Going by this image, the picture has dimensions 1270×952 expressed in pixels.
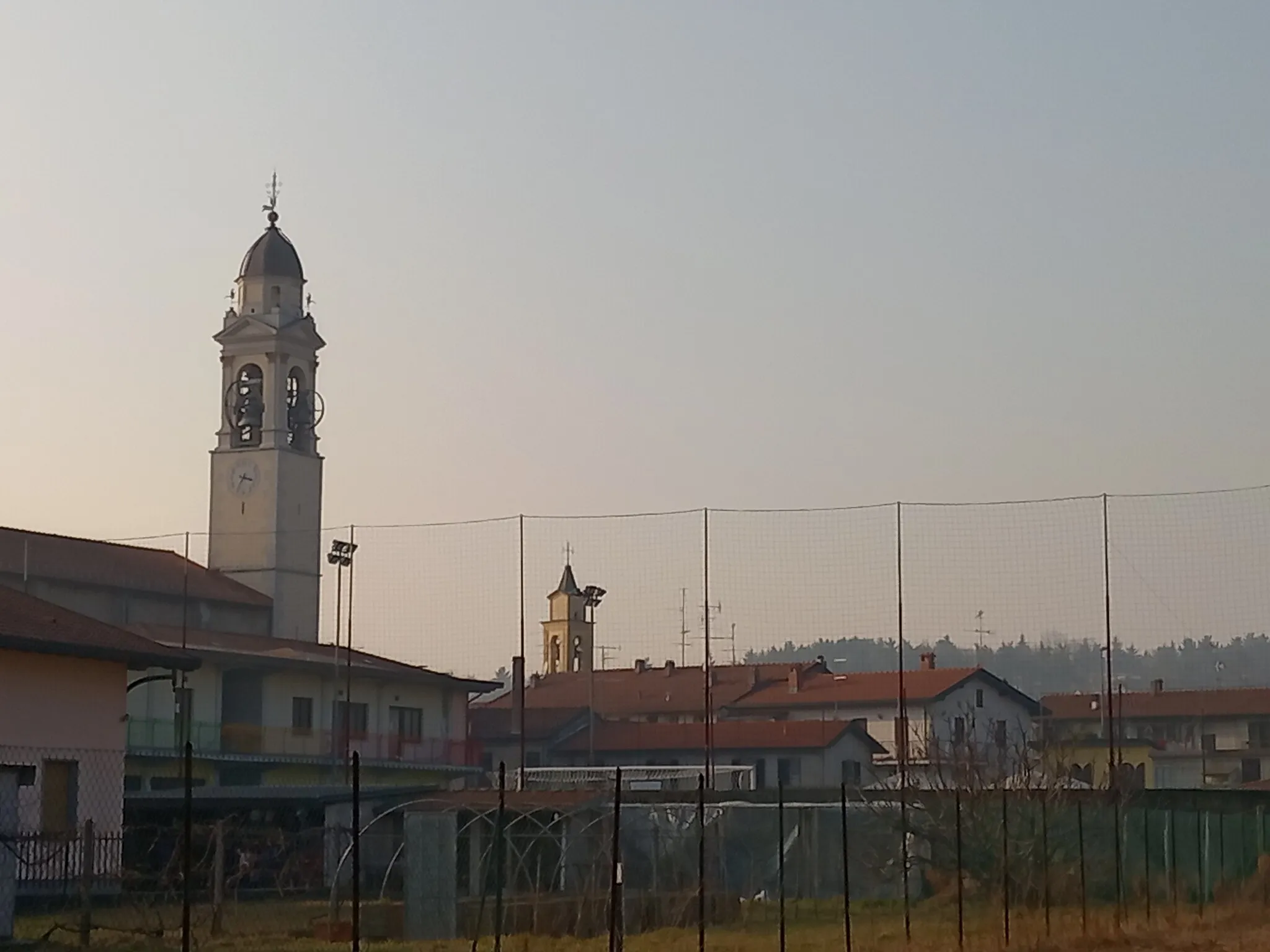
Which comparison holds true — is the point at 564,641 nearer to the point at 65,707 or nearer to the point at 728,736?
the point at 728,736

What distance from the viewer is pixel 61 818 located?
105 ft

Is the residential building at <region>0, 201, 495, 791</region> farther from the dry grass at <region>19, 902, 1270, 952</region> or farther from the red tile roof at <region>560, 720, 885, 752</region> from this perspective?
the dry grass at <region>19, 902, 1270, 952</region>

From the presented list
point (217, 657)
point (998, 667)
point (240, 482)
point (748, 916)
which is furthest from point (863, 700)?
point (748, 916)

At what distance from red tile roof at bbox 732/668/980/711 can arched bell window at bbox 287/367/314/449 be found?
21.2m

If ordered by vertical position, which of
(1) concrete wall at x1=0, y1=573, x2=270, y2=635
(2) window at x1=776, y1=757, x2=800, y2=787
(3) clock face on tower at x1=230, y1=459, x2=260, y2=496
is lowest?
(2) window at x1=776, y1=757, x2=800, y2=787

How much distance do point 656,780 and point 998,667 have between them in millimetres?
24474

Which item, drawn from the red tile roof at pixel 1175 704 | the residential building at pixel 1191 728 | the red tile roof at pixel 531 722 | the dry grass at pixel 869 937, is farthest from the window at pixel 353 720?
the red tile roof at pixel 1175 704

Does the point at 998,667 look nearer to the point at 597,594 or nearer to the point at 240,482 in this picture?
the point at 597,594

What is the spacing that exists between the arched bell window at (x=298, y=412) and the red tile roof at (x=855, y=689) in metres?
21.2

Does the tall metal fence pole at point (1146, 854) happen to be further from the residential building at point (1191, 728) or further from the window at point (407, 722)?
the residential building at point (1191, 728)

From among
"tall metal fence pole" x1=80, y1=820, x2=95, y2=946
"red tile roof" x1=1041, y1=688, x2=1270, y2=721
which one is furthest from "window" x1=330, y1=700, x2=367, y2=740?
"tall metal fence pole" x1=80, y1=820, x2=95, y2=946

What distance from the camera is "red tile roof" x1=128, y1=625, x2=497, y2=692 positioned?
193ft

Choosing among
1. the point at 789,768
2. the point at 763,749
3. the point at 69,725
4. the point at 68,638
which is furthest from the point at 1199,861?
the point at 763,749

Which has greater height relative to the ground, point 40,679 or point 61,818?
point 40,679
